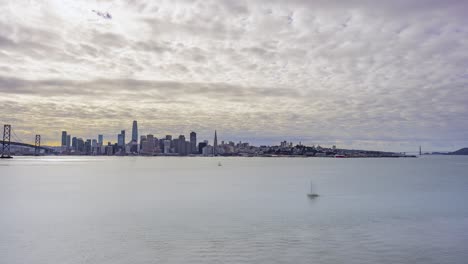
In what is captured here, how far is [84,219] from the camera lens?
38.6 meters

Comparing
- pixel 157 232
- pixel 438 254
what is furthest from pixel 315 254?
pixel 157 232

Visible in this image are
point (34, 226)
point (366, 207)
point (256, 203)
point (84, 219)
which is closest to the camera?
point (34, 226)

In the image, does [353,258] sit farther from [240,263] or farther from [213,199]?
[213,199]

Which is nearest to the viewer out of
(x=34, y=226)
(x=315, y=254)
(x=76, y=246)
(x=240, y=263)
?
(x=240, y=263)

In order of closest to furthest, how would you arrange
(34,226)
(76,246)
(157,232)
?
1. (76,246)
2. (157,232)
3. (34,226)

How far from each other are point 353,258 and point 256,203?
2665 centimetres

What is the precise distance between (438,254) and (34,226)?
30.4m

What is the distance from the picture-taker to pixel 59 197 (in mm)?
58656

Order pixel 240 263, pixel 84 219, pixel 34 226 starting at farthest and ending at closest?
pixel 84 219 → pixel 34 226 → pixel 240 263

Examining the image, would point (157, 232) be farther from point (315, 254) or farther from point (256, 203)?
point (256, 203)

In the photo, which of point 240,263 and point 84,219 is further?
point 84,219

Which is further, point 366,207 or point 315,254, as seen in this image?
point 366,207

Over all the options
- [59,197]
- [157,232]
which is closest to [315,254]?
[157,232]

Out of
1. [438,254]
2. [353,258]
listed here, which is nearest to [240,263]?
[353,258]
